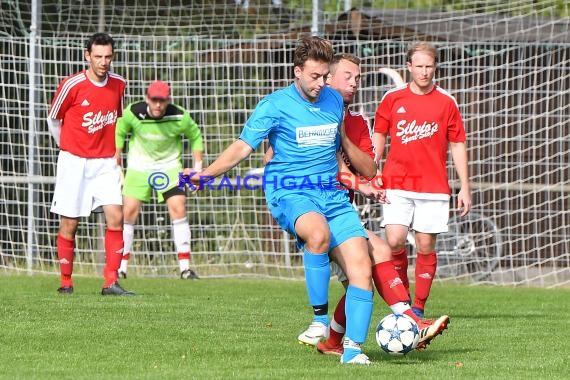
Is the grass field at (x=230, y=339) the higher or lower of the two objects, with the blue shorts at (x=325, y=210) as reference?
lower

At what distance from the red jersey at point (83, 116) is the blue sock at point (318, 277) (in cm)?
439

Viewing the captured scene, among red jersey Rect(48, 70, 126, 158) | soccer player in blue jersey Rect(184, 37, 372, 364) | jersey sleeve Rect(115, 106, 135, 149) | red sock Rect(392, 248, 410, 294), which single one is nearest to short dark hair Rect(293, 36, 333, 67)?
soccer player in blue jersey Rect(184, 37, 372, 364)

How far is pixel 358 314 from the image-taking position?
21.6ft

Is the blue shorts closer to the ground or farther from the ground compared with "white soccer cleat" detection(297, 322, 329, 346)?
farther from the ground

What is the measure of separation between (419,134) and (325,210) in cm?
264

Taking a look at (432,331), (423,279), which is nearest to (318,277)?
(432,331)

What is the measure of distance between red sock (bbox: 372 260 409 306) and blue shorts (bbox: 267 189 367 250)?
0.36 m

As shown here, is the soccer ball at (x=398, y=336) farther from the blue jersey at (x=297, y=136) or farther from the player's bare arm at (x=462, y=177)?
the player's bare arm at (x=462, y=177)

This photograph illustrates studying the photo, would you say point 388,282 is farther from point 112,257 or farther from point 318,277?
point 112,257

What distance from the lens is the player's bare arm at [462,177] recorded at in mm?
9008

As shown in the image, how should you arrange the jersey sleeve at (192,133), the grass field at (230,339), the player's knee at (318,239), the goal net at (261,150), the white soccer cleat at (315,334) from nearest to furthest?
the grass field at (230,339), the player's knee at (318,239), the white soccer cleat at (315,334), the jersey sleeve at (192,133), the goal net at (261,150)

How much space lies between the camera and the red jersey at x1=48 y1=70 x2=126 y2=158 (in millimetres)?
10719

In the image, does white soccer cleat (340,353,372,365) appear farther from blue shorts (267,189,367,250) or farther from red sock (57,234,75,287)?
red sock (57,234,75,287)

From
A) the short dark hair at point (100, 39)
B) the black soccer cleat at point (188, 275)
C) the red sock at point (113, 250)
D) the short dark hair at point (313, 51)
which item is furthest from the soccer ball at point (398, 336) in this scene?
the black soccer cleat at point (188, 275)
